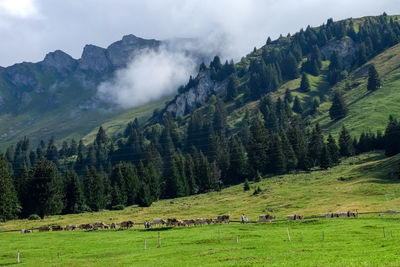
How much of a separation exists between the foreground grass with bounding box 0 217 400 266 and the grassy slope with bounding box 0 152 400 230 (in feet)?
66.8

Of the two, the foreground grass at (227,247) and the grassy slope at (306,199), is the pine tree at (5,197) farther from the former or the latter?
the foreground grass at (227,247)

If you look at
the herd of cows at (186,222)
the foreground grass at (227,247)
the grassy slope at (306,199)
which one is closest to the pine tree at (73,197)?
the grassy slope at (306,199)

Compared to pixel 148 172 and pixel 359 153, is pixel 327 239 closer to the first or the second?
pixel 148 172

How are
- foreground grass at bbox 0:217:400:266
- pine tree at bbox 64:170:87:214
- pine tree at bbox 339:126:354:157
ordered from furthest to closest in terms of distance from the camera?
pine tree at bbox 339:126:354:157
pine tree at bbox 64:170:87:214
foreground grass at bbox 0:217:400:266

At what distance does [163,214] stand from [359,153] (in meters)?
101

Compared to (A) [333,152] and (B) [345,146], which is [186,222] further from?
(B) [345,146]

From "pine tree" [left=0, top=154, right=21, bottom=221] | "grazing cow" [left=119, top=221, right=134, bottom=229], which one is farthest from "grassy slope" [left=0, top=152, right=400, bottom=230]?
"grazing cow" [left=119, top=221, right=134, bottom=229]

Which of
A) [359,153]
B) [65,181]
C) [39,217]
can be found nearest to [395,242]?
[39,217]

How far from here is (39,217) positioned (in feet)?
335

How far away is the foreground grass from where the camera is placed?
103 ft

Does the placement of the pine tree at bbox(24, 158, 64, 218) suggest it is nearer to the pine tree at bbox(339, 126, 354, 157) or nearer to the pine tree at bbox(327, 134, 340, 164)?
the pine tree at bbox(327, 134, 340, 164)

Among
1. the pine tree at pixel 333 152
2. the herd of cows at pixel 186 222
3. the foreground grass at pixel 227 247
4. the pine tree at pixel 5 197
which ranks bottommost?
the foreground grass at pixel 227 247

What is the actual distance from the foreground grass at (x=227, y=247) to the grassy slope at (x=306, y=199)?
2037 centimetres

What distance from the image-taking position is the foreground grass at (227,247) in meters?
31.4
